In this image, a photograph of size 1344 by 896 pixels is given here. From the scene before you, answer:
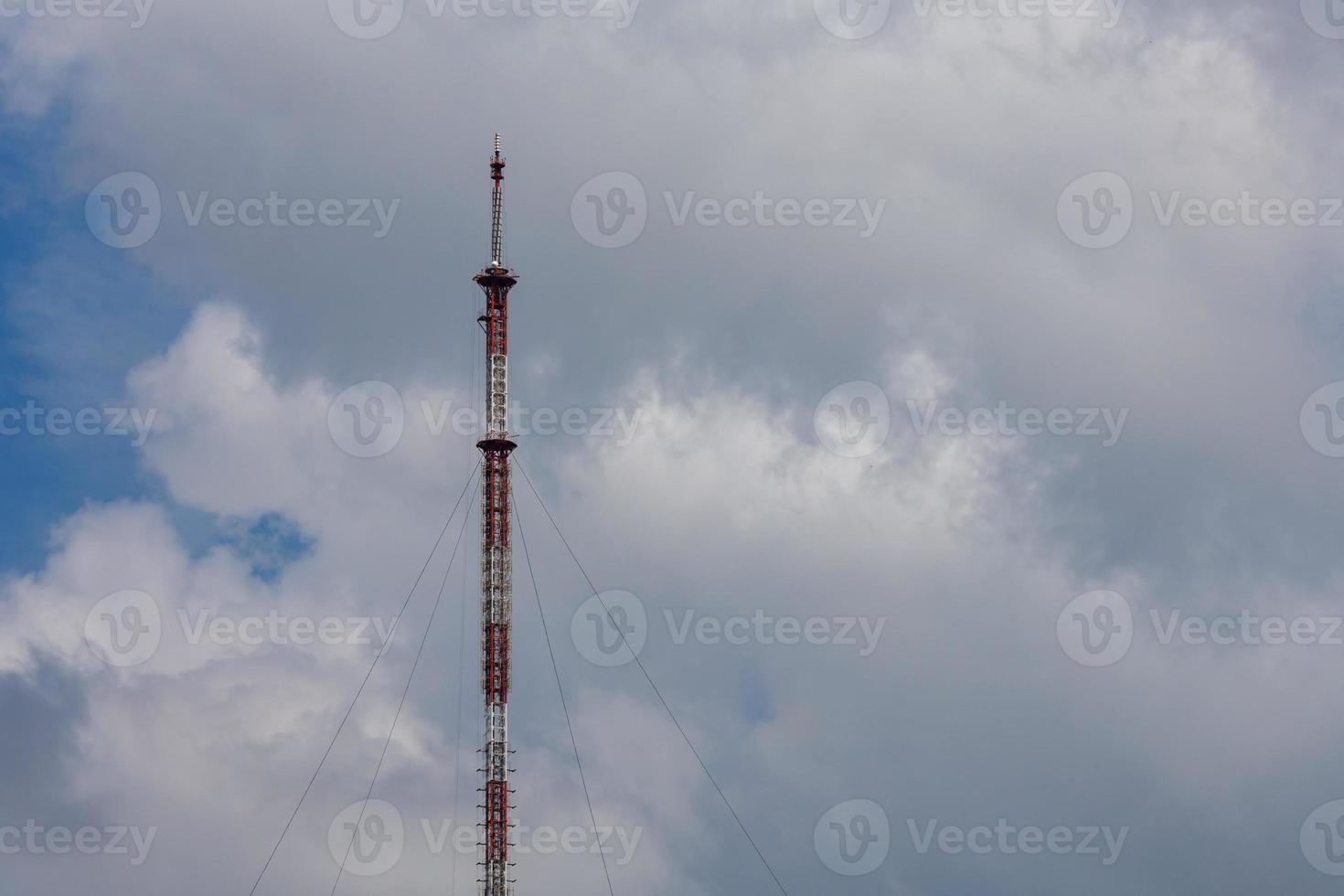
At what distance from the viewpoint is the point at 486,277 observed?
655 feet

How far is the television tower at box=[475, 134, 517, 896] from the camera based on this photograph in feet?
626

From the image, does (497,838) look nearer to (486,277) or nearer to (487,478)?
Answer: (487,478)

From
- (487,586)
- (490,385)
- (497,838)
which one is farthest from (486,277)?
(497,838)

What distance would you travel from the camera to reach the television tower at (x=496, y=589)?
190875mm

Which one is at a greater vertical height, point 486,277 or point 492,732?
point 486,277

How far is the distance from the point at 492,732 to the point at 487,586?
1068cm

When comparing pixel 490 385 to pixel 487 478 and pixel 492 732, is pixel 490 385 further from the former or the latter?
pixel 492 732

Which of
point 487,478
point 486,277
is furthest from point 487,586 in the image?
point 486,277

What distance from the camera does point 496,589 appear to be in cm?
19350

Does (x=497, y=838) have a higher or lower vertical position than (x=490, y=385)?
lower

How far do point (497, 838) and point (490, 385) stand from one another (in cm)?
3407

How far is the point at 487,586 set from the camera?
19338 cm

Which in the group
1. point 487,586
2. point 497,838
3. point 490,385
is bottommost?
point 497,838

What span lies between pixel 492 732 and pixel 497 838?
7.69 metres
